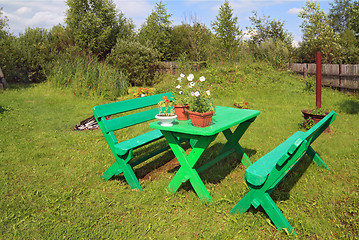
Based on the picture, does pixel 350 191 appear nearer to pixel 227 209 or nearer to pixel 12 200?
pixel 227 209

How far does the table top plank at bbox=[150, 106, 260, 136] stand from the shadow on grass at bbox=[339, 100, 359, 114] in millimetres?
5696

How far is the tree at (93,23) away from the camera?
63.8 ft

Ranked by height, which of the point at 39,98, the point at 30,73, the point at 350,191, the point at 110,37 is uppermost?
the point at 110,37

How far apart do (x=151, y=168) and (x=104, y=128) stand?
1.27 m

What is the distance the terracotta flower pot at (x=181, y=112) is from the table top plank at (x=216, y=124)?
8cm

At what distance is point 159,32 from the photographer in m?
21.0

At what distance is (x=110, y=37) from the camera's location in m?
21.0

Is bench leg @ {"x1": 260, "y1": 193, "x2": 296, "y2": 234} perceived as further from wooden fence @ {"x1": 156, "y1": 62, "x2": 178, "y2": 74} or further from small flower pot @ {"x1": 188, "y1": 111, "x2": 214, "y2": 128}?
wooden fence @ {"x1": 156, "y1": 62, "x2": 178, "y2": 74}

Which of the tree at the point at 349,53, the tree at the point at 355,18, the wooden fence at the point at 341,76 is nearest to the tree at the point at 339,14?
the tree at the point at 355,18

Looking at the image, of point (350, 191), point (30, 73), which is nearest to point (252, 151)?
point (350, 191)

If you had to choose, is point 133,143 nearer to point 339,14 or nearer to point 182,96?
point 182,96

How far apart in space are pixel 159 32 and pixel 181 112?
18.9 meters

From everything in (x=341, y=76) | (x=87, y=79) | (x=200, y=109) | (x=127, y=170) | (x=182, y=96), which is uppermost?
(x=87, y=79)

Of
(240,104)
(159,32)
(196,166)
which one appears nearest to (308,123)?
(240,104)
